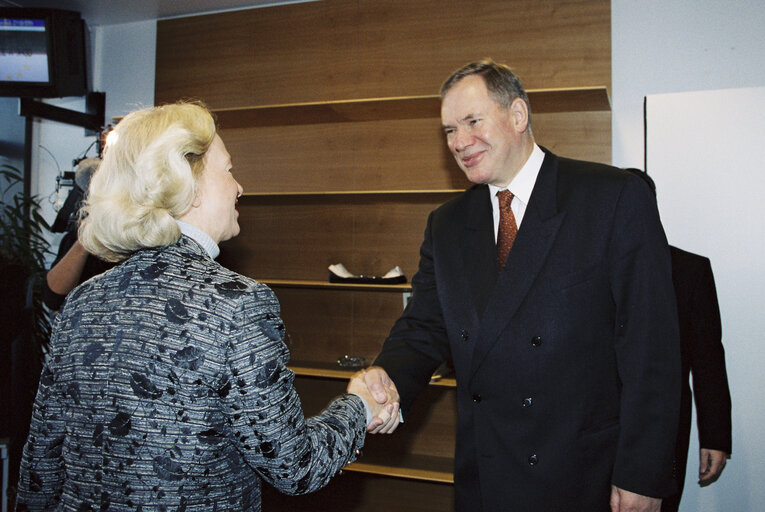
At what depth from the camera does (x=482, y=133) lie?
1.84 m

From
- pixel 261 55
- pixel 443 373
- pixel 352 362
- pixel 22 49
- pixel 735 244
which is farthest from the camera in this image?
pixel 261 55

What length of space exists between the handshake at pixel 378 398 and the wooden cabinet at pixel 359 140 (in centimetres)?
139

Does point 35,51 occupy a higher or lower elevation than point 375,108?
higher

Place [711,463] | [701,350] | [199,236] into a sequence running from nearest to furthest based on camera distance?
[199,236]
[701,350]
[711,463]

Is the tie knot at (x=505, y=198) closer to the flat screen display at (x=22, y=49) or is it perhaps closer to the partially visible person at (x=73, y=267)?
the partially visible person at (x=73, y=267)

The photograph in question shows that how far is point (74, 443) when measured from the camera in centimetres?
108

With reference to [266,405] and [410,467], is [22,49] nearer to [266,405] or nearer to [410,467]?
[410,467]

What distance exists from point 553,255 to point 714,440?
1340mm

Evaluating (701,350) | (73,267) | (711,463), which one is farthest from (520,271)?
(73,267)

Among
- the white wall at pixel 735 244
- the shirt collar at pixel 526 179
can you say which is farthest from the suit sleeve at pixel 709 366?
the shirt collar at pixel 526 179

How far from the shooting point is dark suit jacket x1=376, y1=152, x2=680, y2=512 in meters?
1.42

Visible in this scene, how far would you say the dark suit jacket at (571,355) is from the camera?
1.42 m

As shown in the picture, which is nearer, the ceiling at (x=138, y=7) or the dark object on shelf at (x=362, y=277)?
the dark object on shelf at (x=362, y=277)

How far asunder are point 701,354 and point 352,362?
1891 mm
